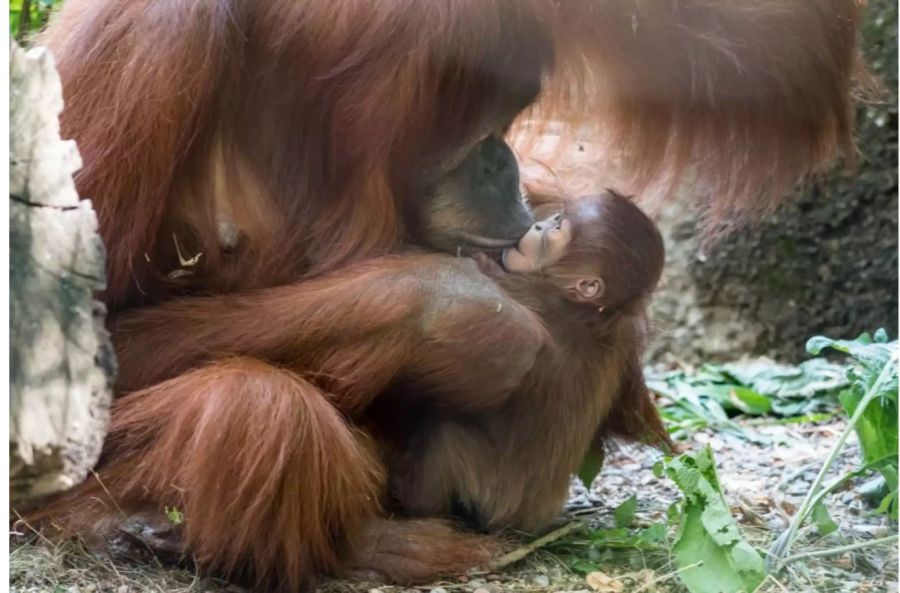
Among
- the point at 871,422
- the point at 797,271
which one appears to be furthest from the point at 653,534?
the point at 797,271

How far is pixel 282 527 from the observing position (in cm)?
167

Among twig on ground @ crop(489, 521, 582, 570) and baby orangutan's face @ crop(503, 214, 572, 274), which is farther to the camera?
baby orangutan's face @ crop(503, 214, 572, 274)

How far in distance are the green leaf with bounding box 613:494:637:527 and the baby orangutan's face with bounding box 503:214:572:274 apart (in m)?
0.45

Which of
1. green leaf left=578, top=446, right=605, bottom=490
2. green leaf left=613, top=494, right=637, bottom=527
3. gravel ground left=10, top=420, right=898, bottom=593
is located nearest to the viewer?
gravel ground left=10, top=420, right=898, bottom=593

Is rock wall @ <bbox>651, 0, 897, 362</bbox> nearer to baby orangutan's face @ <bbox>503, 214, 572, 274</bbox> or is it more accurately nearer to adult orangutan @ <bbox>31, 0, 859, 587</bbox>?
baby orangutan's face @ <bbox>503, 214, 572, 274</bbox>

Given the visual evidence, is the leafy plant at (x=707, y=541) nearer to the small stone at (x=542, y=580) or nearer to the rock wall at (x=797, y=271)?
the small stone at (x=542, y=580)

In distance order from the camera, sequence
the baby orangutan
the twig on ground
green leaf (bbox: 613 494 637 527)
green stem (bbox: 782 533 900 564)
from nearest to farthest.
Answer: green stem (bbox: 782 533 900 564) < the twig on ground < the baby orangutan < green leaf (bbox: 613 494 637 527)

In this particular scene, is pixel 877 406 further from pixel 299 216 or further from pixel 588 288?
pixel 299 216

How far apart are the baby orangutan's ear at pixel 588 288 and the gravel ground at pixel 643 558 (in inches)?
16.0

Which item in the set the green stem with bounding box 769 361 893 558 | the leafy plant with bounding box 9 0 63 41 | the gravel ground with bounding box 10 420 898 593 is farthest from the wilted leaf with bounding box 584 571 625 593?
the leafy plant with bounding box 9 0 63 41

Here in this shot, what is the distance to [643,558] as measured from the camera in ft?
6.22

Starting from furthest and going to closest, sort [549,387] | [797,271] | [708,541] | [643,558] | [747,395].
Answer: [797,271] → [747,395] → [549,387] → [643,558] → [708,541]

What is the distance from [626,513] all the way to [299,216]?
0.77 meters

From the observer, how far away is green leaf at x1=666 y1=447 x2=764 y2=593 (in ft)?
5.55
